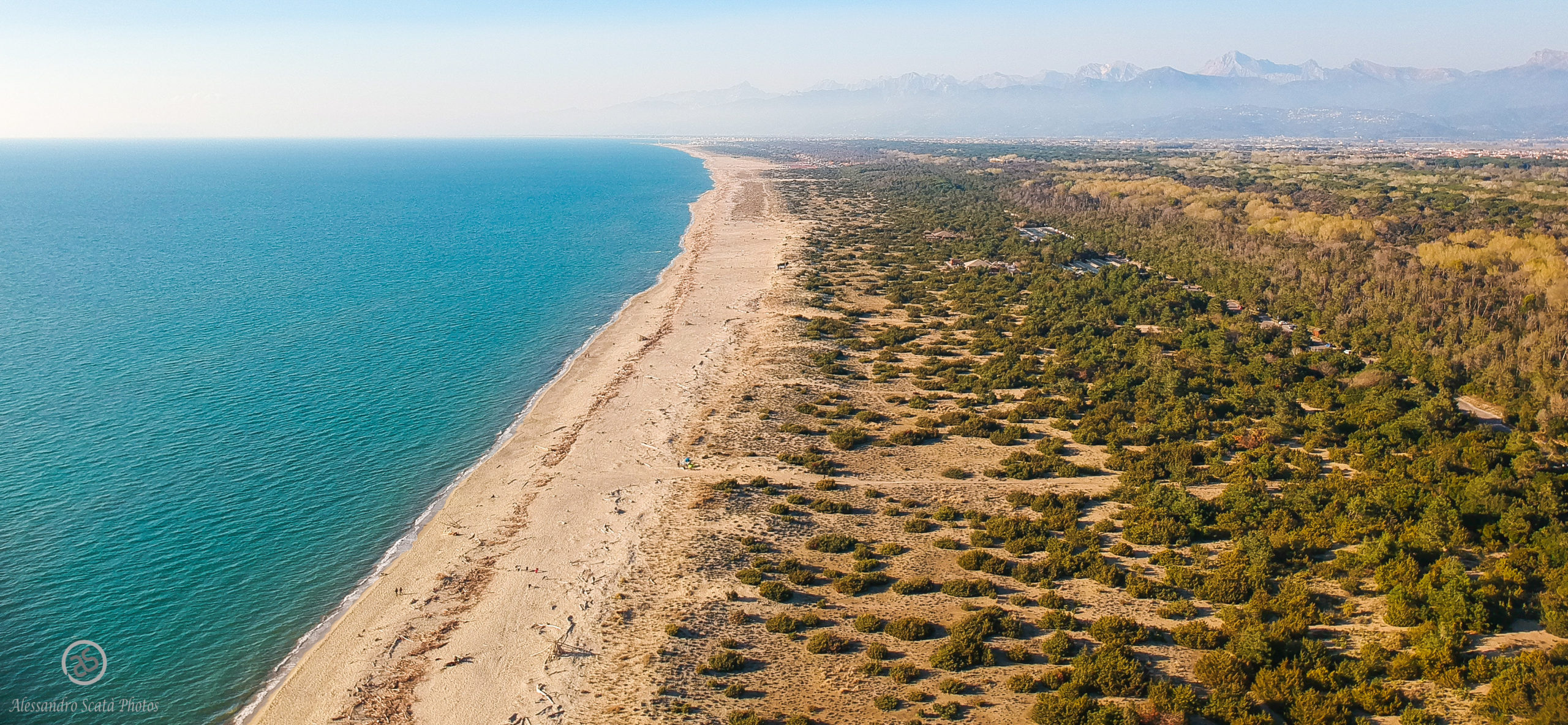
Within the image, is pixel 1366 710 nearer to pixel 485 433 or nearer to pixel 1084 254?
pixel 485 433

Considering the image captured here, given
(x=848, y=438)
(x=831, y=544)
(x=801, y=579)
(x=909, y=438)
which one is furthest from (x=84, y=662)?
(x=909, y=438)

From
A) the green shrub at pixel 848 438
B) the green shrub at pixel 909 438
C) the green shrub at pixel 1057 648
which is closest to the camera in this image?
the green shrub at pixel 1057 648

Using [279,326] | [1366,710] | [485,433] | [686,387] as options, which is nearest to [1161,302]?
[686,387]

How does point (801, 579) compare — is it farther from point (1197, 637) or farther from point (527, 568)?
point (1197, 637)

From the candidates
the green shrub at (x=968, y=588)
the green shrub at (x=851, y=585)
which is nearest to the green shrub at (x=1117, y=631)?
the green shrub at (x=968, y=588)

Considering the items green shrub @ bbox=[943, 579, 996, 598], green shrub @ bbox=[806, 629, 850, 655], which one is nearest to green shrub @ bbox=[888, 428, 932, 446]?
green shrub @ bbox=[943, 579, 996, 598]

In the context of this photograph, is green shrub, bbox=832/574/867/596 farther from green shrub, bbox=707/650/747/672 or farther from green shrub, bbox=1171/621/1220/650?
green shrub, bbox=1171/621/1220/650

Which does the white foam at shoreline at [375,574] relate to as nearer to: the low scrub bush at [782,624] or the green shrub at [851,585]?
the low scrub bush at [782,624]
